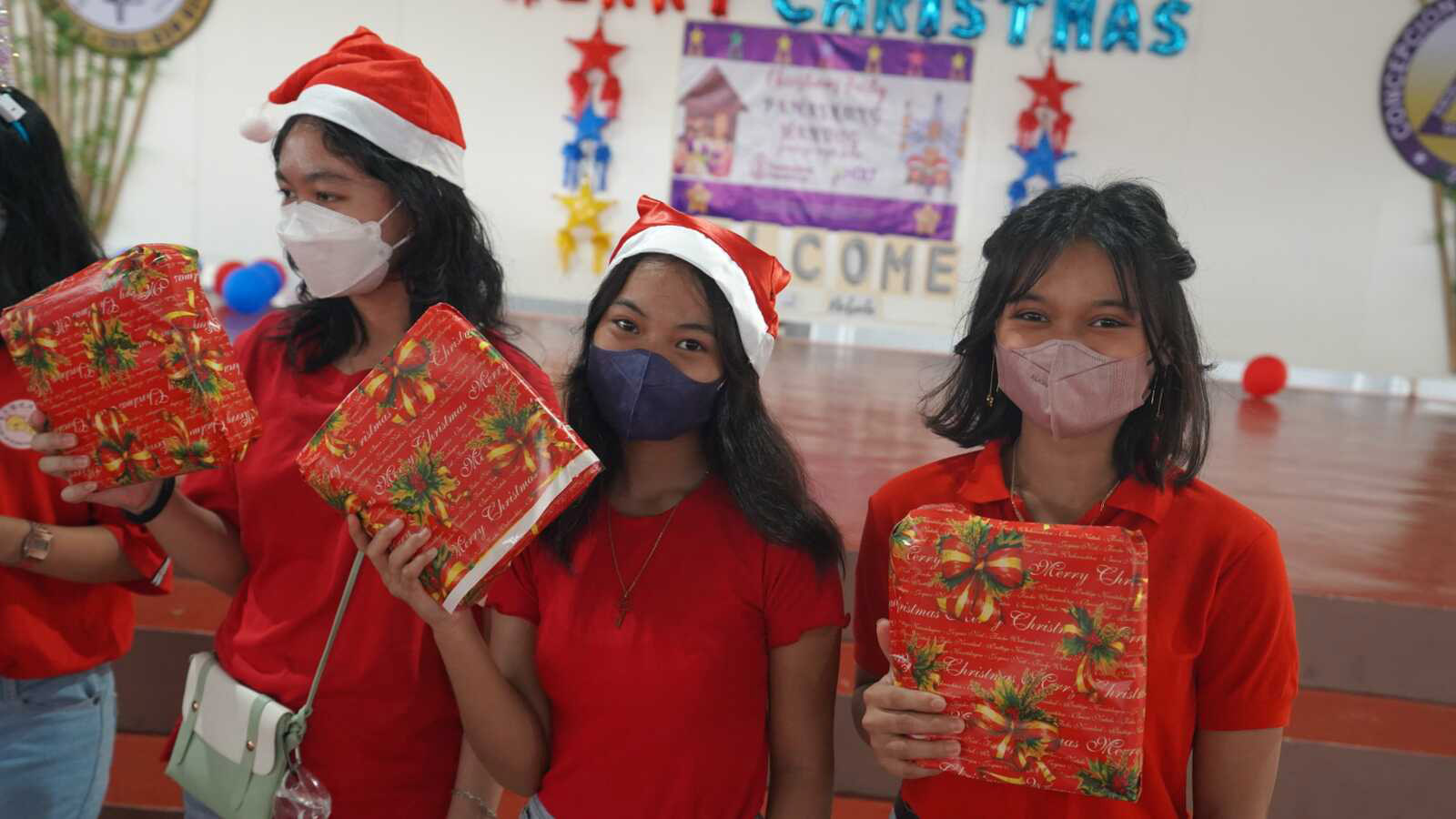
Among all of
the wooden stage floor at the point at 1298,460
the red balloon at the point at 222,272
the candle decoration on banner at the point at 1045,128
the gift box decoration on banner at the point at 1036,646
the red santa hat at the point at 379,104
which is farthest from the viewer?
the candle decoration on banner at the point at 1045,128

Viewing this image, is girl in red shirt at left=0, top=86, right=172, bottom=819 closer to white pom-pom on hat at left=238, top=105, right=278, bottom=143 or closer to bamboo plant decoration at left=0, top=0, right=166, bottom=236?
white pom-pom on hat at left=238, top=105, right=278, bottom=143

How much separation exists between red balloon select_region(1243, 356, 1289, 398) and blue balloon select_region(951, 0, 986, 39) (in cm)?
322

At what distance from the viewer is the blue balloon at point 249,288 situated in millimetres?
6699

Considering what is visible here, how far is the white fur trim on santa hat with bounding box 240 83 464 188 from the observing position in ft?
4.72

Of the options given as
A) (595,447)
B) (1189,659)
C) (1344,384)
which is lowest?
(1344,384)

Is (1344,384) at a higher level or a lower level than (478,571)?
lower

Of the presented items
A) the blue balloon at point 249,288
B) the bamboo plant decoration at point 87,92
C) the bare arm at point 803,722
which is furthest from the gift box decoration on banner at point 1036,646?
the bamboo plant decoration at point 87,92

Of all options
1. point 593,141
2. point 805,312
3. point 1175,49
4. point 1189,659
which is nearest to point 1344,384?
point 1175,49

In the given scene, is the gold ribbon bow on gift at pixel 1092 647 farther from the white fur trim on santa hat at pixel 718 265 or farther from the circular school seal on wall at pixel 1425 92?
the circular school seal on wall at pixel 1425 92

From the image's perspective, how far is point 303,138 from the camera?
1.45 meters

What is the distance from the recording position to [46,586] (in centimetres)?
150

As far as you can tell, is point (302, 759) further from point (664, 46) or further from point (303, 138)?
point (664, 46)

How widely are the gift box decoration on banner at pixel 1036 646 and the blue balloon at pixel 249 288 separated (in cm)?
665

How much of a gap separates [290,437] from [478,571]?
1.50ft
